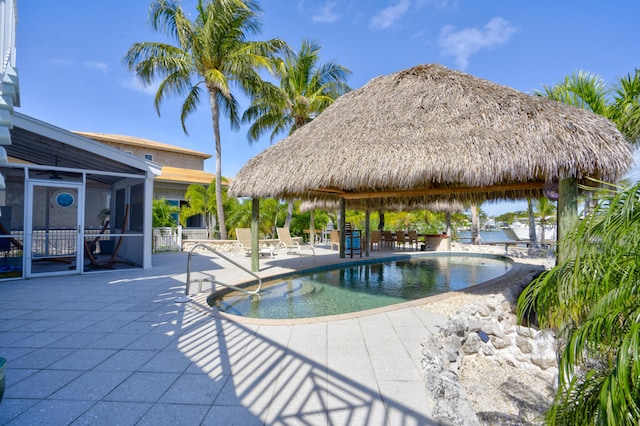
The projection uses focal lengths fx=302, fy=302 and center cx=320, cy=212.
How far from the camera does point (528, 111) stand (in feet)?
17.8

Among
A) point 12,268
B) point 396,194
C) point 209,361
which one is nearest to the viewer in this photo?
point 209,361

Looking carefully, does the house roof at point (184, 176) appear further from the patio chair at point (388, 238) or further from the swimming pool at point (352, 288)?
the swimming pool at point (352, 288)

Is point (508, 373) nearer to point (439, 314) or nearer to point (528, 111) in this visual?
point (439, 314)

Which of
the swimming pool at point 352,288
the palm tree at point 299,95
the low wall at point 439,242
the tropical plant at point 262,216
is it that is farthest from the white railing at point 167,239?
the low wall at point 439,242

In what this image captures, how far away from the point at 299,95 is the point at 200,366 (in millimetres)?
14697

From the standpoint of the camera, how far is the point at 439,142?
5.68m

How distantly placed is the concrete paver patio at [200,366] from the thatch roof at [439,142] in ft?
8.93

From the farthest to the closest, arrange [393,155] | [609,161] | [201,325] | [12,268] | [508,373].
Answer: [12,268] < [393,155] < [609,161] < [201,325] < [508,373]

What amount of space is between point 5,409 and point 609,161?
735 centimetres

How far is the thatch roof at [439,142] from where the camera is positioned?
4.78 meters

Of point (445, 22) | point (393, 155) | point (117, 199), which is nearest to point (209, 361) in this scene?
point (393, 155)

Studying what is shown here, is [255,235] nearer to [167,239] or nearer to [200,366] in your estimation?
[200,366]

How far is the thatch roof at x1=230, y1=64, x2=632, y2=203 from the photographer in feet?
15.7

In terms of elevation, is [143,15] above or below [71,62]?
above
